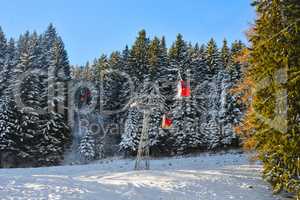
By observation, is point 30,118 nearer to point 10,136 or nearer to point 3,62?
point 10,136

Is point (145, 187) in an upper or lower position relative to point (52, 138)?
lower

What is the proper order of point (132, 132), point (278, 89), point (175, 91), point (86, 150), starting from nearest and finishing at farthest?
1. point (278, 89)
2. point (132, 132)
3. point (86, 150)
4. point (175, 91)

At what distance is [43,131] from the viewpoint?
42125mm

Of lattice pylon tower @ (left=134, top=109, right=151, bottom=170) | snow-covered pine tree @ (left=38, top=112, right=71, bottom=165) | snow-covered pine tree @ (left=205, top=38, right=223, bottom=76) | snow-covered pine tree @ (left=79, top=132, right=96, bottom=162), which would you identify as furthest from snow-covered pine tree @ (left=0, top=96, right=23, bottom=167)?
snow-covered pine tree @ (left=205, top=38, right=223, bottom=76)

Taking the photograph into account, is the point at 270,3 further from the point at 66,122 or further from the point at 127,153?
the point at 66,122

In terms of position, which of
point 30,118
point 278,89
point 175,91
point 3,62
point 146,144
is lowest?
point 146,144

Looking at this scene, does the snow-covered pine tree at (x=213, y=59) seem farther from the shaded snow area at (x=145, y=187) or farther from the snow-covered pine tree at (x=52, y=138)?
the shaded snow area at (x=145, y=187)

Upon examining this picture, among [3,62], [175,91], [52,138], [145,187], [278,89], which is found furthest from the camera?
[3,62]

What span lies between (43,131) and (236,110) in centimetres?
2132

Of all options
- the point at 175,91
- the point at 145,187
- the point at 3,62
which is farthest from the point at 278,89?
the point at 3,62

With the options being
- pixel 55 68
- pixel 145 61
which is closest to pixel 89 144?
pixel 55 68

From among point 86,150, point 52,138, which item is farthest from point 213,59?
point 52,138

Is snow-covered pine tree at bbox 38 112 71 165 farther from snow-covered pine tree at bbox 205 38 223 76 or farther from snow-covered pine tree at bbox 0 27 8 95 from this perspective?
snow-covered pine tree at bbox 205 38 223 76

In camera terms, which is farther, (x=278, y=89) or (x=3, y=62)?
(x=3, y=62)
